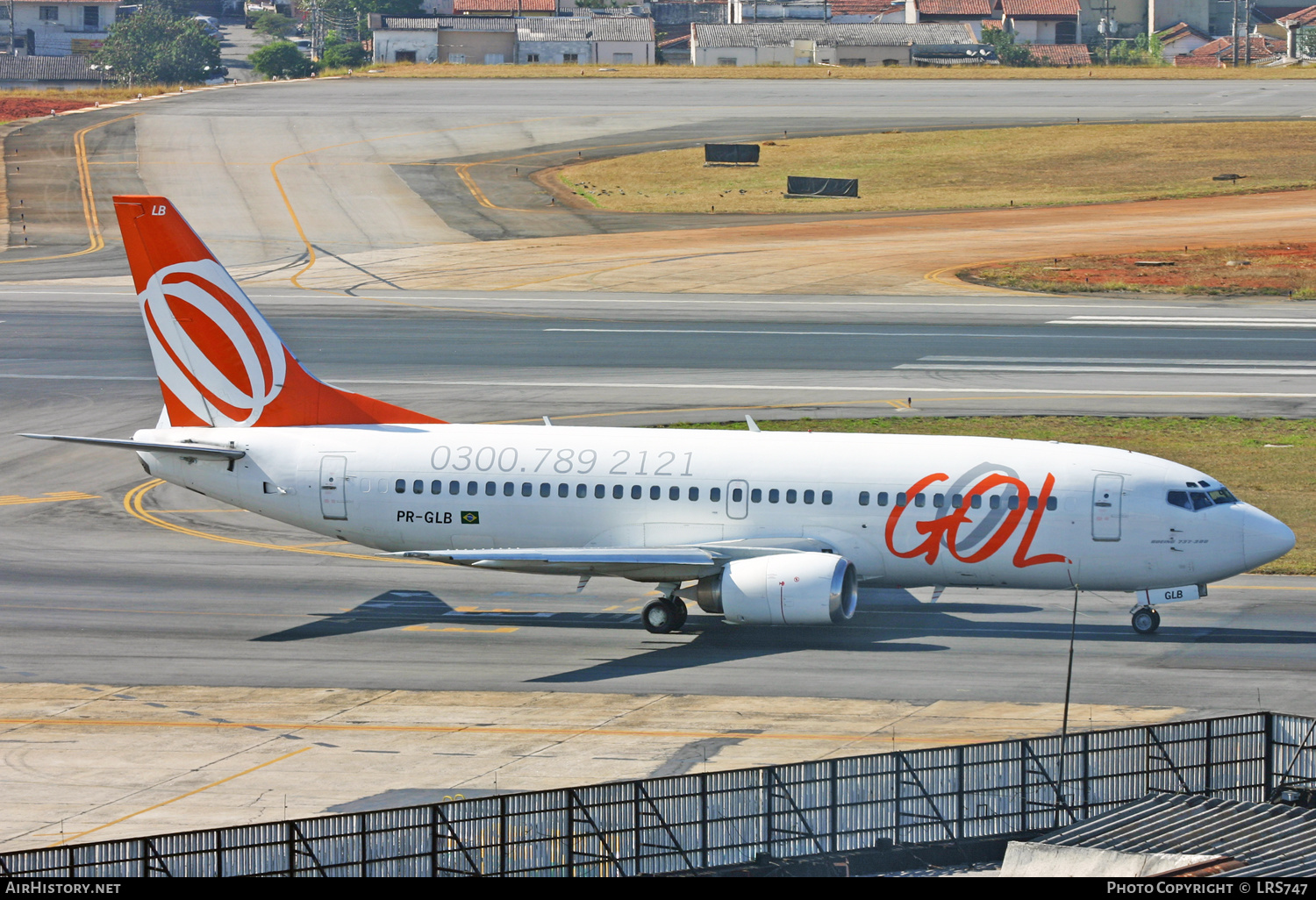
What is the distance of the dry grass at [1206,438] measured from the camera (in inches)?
1884

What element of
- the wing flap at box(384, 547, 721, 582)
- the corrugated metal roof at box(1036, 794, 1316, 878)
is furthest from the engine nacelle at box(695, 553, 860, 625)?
the corrugated metal roof at box(1036, 794, 1316, 878)

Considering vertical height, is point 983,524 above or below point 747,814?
above

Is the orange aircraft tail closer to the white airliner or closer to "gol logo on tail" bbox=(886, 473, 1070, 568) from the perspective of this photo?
the white airliner

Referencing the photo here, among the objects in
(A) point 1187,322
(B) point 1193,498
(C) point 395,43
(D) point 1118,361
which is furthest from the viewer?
(C) point 395,43

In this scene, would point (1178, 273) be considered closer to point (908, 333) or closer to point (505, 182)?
point (908, 333)

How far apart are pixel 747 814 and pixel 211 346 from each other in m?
22.5

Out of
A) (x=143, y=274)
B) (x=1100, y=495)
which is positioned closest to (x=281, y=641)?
(x=143, y=274)

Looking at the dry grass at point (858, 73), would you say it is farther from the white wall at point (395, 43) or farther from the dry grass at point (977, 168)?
the dry grass at point (977, 168)

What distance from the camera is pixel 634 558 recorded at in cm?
3547

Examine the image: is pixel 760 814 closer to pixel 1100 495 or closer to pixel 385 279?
pixel 1100 495

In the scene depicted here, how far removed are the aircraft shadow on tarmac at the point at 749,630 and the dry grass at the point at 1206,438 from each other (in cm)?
1055

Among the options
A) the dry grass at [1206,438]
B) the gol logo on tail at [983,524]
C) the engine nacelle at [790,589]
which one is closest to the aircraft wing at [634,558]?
the engine nacelle at [790,589]

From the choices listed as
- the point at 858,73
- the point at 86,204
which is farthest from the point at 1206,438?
the point at 858,73

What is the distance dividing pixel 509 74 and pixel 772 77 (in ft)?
90.1
